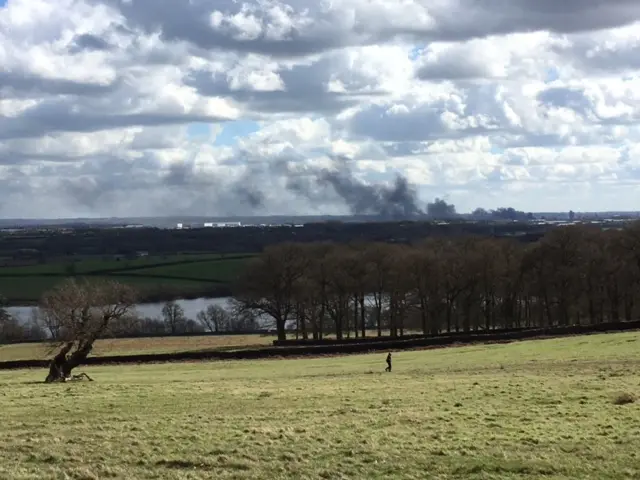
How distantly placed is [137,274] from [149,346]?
79.9 metres

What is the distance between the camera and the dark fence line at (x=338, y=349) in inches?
2264

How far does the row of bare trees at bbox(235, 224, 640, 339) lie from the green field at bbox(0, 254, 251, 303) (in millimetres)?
47660

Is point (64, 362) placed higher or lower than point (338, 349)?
higher

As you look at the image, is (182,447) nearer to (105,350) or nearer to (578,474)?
(578,474)

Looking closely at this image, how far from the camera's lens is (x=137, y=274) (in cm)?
15112

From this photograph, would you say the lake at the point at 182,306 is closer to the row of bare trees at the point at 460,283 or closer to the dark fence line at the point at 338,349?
the row of bare trees at the point at 460,283

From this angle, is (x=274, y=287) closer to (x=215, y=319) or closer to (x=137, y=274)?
(x=215, y=319)

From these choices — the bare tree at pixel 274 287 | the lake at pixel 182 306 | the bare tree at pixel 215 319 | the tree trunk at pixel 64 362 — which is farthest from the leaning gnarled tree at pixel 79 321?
the lake at pixel 182 306

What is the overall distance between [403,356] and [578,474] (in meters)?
37.2

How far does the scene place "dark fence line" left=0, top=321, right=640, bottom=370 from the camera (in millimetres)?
57509

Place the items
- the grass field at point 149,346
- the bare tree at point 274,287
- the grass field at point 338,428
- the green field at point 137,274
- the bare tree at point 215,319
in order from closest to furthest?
the grass field at point 338,428
the grass field at point 149,346
the bare tree at point 274,287
the bare tree at point 215,319
the green field at point 137,274

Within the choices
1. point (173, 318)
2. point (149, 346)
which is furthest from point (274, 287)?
point (173, 318)

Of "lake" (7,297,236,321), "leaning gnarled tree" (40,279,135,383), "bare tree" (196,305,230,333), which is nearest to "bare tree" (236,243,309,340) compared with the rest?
"bare tree" (196,305,230,333)

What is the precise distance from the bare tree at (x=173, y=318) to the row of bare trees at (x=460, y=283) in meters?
28.6
